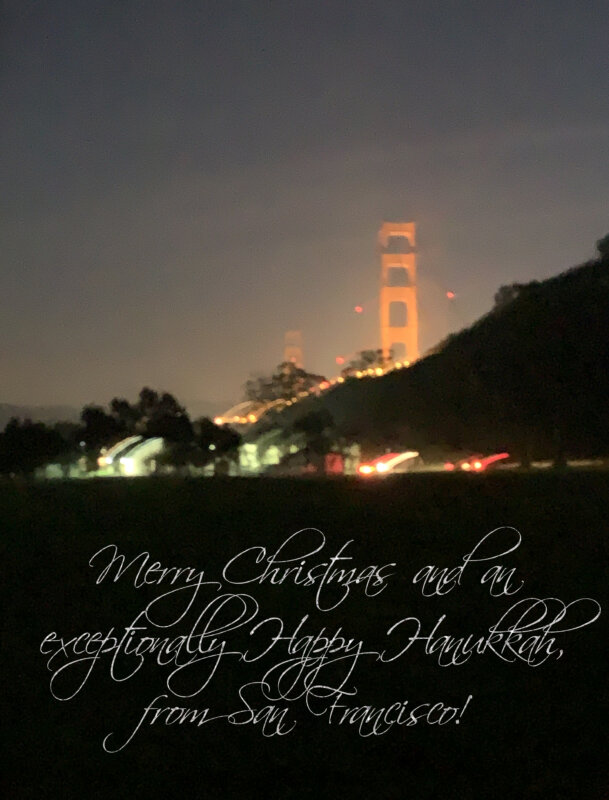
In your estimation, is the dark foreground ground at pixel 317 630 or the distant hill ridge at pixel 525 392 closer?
the dark foreground ground at pixel 317 630

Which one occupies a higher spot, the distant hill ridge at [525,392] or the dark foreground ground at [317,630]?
the distant hill ridge at [525,392]

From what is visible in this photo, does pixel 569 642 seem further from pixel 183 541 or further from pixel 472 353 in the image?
pixel 472 353

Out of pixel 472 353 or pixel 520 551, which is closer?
pixel 520 551

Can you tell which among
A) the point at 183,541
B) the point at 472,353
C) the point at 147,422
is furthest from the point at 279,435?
the point at 183,541

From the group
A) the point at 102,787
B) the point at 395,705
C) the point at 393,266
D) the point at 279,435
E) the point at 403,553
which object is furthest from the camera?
the point at 393,266

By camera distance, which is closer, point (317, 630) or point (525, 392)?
point (317, 630)

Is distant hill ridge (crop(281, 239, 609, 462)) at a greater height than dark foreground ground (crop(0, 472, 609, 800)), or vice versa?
distant hill ridge (crop(281, 239, 609, 462))

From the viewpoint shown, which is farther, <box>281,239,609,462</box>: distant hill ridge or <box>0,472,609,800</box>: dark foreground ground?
<box>281,239,609,462</box>: distant hill ridge

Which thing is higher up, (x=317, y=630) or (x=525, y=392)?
(x=525, y=392)
